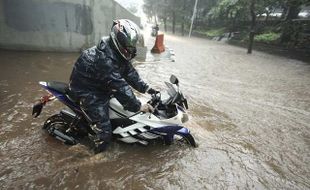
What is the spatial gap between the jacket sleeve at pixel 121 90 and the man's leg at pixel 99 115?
1.09 ft

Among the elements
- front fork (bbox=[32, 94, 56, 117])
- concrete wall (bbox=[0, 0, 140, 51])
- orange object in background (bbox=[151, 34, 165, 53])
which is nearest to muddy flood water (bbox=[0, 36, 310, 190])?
front fork (bbox=[32, 94, 56, 117])

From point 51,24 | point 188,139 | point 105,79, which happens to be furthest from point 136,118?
point 51,24

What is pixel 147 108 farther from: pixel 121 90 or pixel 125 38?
pixel 125 38

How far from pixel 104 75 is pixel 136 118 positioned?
2.90 ft

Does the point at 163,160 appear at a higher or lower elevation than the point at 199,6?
lower

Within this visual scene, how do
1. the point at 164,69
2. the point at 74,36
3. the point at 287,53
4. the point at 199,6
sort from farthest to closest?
the point at 199,6, the point at 287,53, the point at 74,36, the point at 164,69

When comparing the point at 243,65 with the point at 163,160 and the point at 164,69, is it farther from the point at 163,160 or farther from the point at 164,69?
the point at 163,160

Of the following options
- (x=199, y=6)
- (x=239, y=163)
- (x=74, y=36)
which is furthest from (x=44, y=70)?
(x=199, y=6)

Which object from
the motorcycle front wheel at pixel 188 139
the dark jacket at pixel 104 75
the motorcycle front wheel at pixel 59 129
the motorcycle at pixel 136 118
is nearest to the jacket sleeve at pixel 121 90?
the dark jacket at pixel 104 75

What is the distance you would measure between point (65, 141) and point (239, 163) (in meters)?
2.98

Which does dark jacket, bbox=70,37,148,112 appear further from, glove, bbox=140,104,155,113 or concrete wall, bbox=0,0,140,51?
concrete wall, bbox=0,0,140,51

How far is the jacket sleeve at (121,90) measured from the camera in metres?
3.66

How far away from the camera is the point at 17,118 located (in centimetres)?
529

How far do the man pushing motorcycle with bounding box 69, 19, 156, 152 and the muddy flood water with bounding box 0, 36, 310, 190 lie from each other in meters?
0.61
